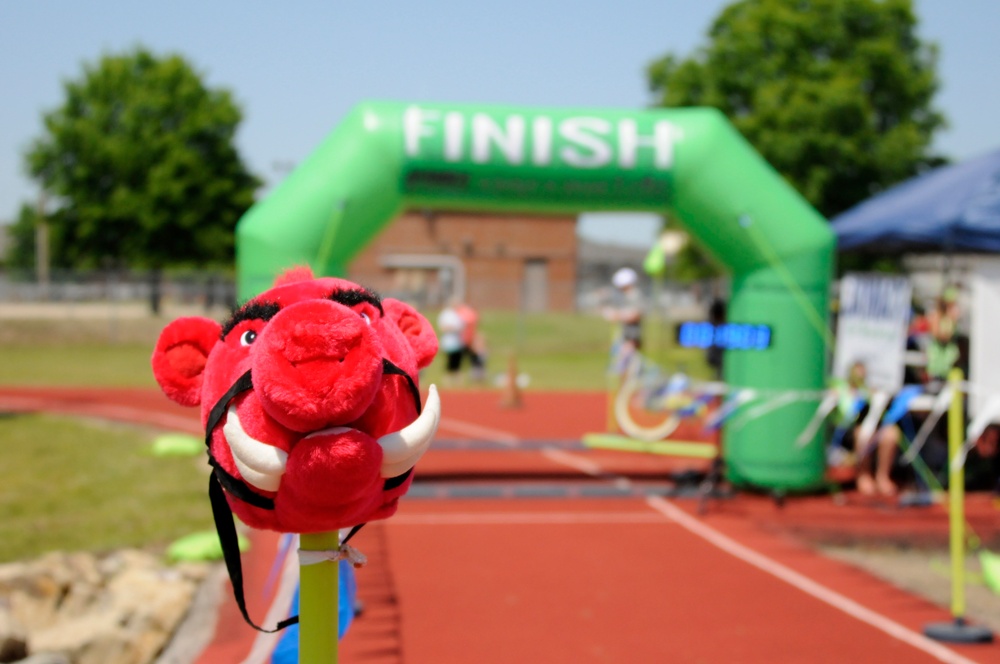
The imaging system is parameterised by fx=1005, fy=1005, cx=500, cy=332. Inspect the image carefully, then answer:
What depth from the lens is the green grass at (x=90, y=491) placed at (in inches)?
294

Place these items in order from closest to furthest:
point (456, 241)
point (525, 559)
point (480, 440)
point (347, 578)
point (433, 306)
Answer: point (347, 578) → point (525, 559) → point (480, 440) → point (433, 306) → point (456, 241)

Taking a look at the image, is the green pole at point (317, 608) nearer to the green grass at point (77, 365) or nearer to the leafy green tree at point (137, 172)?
the green grass at point (77, 365)

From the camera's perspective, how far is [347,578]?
13.1 ft

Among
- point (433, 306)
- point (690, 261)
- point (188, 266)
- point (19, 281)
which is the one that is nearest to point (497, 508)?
point (690, 261)

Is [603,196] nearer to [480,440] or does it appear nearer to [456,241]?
[480,440]

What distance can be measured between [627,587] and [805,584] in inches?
46.0

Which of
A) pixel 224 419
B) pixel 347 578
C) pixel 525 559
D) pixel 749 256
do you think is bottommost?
pixel 525 559

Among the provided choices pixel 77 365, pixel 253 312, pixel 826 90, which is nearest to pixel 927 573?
pixel 253 312

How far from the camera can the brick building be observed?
37.7 m

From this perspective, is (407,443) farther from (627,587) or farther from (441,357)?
(441,357)

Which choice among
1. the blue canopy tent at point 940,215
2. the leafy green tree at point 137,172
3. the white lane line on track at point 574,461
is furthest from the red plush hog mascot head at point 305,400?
the leafy green tree at point 137,172

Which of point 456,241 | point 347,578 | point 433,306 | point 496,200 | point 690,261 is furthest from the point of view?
point 456,241

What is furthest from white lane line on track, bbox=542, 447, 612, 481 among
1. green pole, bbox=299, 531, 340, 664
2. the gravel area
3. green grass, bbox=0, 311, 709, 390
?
green grass, bbox=0, 311, 709, 390

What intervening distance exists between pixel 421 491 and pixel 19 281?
3088 cm
